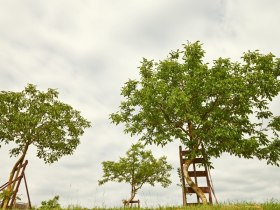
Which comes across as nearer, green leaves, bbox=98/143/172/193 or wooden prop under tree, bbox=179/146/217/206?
wooden prop under tree, bbox=179/146/217/206

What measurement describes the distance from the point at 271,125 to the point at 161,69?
9727 millimetres

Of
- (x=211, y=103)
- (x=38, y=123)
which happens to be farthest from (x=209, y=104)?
A: (x=38, y=123)

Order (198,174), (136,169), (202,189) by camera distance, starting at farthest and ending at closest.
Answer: (136,169) < (198,174) < (202,189)

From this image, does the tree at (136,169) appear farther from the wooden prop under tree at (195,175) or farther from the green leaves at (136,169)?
the wooden prop under tree at (195,175)

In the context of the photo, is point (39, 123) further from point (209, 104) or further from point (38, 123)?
point (209, 104)

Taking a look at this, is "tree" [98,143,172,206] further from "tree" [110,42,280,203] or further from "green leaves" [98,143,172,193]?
"tree" [110,42,280,203]

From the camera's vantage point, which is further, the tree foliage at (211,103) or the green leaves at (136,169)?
the green leaves at (136,169)

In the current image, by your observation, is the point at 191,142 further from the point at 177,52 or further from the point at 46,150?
the point at 46,150

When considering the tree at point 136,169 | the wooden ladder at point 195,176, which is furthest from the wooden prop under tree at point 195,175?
the tree at point 136,169

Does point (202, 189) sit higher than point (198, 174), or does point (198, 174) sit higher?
point (198, 174)

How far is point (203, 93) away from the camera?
2191cm

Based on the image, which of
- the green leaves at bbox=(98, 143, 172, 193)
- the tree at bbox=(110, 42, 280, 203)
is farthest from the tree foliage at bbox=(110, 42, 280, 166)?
the green leaves at bbox=(98, 143, 172, 193)

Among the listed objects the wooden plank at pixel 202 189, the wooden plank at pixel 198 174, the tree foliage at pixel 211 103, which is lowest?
the wooden plank at pixel 202 189

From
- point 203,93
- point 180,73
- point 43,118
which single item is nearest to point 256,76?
point 203,93
